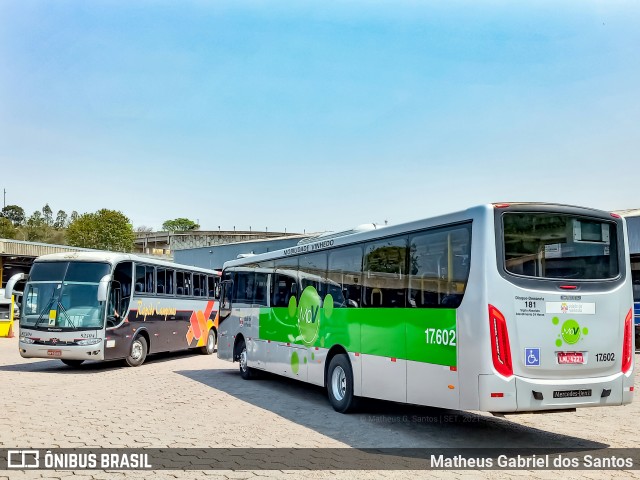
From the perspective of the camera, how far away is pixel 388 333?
10008 mm

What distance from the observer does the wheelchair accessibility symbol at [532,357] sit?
791 centimetres

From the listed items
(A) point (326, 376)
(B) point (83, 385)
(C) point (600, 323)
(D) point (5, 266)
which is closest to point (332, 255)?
(A) point (326, 376)

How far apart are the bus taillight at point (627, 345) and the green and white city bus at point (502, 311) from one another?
0.02 m

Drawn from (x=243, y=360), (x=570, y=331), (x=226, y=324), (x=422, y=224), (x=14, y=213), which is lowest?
(x=243, y=360)

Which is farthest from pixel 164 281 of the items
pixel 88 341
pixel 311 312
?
pixel 311 312

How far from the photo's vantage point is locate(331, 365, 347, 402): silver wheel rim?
11.5 m

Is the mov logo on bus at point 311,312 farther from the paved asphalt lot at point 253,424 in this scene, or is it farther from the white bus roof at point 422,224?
A: the paved asphalt lot at point 253,424

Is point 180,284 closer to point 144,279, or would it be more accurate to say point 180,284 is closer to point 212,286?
point 144,279

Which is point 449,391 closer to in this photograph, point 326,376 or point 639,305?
point 326,376

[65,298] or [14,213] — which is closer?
[65,298]

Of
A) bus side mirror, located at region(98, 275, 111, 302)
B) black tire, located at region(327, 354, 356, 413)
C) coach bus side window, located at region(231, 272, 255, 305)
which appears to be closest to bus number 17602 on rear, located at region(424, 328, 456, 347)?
black tire, located at region(327, 354, 356, 413)

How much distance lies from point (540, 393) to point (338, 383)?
450 cm

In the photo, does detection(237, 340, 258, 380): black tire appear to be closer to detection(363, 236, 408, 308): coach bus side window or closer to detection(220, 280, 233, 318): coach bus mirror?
detection(220, 280, 233, 318): coach bus mirror

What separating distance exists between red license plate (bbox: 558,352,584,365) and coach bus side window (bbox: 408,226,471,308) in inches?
53.7
